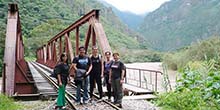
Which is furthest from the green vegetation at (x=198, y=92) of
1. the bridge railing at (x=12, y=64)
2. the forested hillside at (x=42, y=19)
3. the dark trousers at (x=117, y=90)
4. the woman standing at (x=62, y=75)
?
the forested hillside at (x=42, y=19)

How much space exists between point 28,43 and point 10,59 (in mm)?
55912

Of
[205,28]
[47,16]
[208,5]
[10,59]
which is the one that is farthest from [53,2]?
[10,59]

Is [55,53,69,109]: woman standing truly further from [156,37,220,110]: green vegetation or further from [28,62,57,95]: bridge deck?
[28,62,57,95]: bridge deck

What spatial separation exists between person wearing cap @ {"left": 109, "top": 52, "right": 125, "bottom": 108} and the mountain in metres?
108

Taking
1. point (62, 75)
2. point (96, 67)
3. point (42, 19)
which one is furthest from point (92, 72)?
point (42, 19)

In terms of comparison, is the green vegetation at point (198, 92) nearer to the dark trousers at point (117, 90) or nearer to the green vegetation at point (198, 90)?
the green vegetation at point (198, 90)

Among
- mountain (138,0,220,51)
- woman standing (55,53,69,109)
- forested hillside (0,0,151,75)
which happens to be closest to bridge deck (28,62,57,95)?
woman standing (55,53,69,109)

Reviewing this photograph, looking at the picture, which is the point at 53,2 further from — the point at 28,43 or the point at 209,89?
the point at 209,89

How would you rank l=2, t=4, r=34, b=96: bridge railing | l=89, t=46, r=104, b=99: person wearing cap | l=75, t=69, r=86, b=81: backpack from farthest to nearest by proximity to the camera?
l=2, t=4, r=34, b=96: bridge railing, l=89, t=46, r=104, b=99: person wearing cap, l=75, t=69, r=86, b=81: backpack

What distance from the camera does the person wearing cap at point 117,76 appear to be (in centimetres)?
823

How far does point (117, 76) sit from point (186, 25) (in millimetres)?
151812

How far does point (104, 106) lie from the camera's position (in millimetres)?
8281

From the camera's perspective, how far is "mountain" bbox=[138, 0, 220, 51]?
133375 mm

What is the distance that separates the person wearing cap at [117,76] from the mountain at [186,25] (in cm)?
10798
